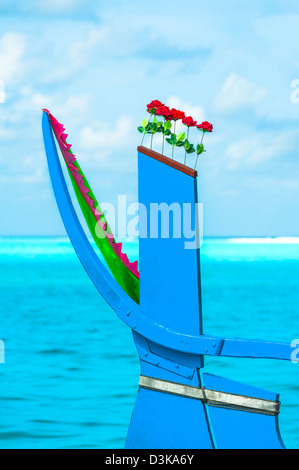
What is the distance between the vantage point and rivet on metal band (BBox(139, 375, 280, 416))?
10.6ft

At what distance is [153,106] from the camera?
11.4 ft

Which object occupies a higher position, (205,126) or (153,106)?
(153,106)

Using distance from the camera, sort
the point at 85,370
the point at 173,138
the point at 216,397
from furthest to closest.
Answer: the point at 85,370, the point at 173,138, the point at 216,397

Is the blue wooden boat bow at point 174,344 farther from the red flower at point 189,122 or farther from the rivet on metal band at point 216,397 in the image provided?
the red flower at point 189,122

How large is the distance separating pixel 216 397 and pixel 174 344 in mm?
298

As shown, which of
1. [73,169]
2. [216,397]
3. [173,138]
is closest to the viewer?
[216,397]

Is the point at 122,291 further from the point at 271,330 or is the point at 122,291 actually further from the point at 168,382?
the point at 271,330

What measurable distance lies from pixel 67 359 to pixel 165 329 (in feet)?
17.6

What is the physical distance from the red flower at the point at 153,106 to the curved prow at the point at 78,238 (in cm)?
48

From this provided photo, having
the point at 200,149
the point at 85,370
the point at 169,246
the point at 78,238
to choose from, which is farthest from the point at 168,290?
the point at 85,370

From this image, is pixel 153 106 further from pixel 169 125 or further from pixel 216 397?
pixel 216 397

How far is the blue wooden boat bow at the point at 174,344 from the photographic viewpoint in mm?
3260

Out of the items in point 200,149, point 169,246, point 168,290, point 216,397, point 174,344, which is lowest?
point 216,397

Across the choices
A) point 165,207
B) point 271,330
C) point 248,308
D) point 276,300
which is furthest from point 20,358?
point 276,300
